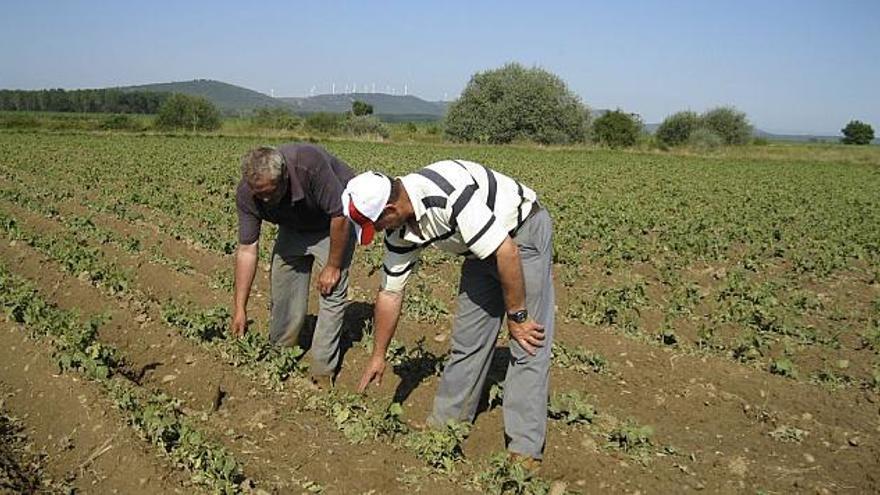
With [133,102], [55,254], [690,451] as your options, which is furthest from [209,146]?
[133,102]

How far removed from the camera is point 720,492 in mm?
4156

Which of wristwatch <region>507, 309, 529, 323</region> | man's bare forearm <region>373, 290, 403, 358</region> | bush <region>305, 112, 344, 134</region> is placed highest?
bush <region>305, 112, 344, 134</region>

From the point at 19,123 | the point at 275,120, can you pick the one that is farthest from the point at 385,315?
the point at 275,120

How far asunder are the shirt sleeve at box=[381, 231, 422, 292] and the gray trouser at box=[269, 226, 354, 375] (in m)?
1.08

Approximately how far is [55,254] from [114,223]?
2.91 meters

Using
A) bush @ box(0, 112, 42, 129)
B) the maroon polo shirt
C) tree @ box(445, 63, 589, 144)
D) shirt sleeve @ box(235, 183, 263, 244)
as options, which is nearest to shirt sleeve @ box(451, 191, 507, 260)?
the maroon polo shirt

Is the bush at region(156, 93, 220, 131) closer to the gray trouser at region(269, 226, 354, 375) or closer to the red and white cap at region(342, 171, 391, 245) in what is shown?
the gray trouser at region(269, 226, 354, 375)

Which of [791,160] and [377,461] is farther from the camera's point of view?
[791,160]

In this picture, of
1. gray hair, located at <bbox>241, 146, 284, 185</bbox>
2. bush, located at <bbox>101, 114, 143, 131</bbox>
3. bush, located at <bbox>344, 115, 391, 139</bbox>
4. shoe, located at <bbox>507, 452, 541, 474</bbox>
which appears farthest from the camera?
bush, located at <bbox>344, 115, 391, 139</bbox>

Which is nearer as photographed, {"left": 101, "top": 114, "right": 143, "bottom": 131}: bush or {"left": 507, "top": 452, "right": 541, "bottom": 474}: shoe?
{"left": 507, "top": 452, "right": 541, "bottom": 474}: shoe

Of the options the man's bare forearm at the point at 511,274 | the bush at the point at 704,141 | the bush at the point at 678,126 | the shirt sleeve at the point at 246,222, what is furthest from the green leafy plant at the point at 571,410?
the bush at the point at 678,126

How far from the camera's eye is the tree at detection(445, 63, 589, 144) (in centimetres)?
4606

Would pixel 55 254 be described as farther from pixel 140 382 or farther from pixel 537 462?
pixel 537 462

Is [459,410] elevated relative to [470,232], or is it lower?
lower
